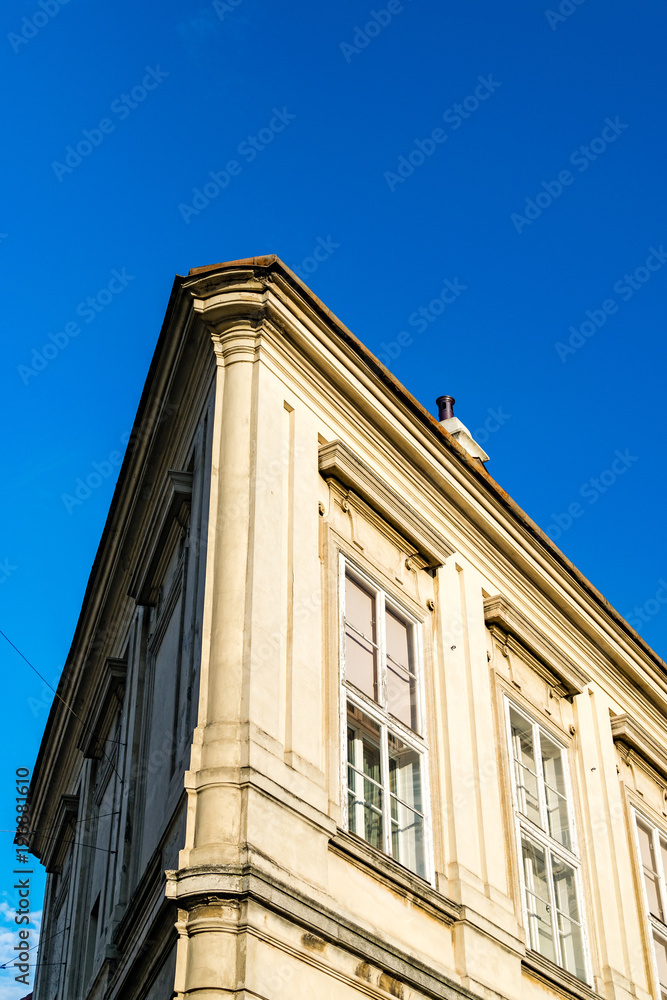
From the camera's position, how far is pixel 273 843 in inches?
329

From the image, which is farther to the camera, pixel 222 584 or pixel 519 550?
pixel 519 550

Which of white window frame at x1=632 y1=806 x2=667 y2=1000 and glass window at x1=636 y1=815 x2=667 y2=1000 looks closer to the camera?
white window frame at x1=632 y1=806 x2=667 y2=1000

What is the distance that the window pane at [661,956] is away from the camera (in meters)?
13.2

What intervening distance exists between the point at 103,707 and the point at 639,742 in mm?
6204

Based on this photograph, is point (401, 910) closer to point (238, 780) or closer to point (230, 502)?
point (238, 780)

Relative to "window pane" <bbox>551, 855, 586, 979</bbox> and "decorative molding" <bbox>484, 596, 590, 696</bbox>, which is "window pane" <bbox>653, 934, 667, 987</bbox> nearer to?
"window pane" <bbox>551, 855, 586, 979</bbox>

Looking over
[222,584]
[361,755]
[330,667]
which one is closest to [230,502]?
[222,584]

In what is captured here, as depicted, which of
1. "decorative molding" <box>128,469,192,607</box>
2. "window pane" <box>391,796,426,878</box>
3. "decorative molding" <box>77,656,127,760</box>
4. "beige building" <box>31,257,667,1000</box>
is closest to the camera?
"beige building" <box>31,257,667,1000</box>

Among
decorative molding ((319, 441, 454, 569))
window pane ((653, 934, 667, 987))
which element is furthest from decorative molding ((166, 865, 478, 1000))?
window pane ((653, 934, 667, 987))

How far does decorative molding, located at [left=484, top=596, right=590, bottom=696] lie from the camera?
1275 centimetres

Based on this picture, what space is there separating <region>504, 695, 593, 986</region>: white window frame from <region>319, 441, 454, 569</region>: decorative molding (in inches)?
69.1

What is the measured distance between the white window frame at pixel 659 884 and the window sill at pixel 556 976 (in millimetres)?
1602

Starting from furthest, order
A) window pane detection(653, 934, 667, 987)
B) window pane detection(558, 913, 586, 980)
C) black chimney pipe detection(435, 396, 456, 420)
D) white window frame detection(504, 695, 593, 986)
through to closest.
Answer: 1. black chimney pipe detection(435, 396, 456, 420)
2. window pane detection(653, 934, 667, 987)
3. window pane detection(558, 913, 586, 980)
4. white window frame detection(504, 695, 593, 986)

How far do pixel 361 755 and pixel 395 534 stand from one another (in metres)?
2.39
